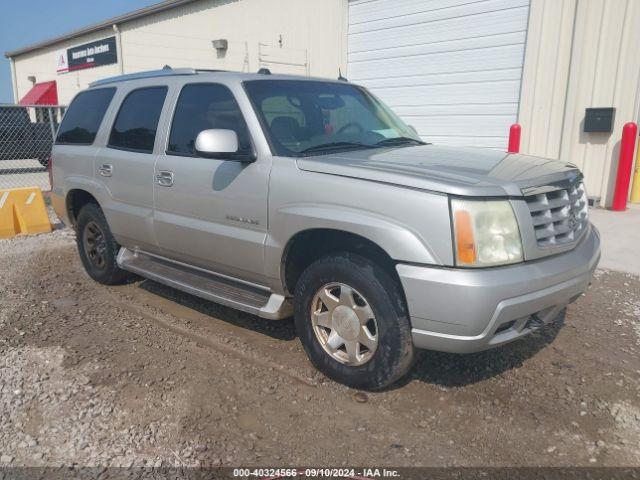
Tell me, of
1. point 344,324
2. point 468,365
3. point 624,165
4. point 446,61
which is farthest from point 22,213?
point 624,165

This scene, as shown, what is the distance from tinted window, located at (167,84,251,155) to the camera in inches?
147

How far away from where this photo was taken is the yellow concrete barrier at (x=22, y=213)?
24.3 feet

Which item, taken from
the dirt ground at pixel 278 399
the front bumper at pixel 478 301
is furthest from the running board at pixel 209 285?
the front bumper at pixel 478 301

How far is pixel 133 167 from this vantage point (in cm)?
442

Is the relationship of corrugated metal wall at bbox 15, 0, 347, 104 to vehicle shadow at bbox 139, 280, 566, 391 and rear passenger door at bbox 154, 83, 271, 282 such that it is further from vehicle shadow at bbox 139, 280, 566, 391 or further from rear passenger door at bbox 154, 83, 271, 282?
vehicle shadow at bbox 139, 280, 566, 391

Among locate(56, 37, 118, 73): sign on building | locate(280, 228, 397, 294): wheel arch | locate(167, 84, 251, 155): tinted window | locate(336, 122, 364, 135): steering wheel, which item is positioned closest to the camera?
locate(280, 228, 397, 294): wheel arch

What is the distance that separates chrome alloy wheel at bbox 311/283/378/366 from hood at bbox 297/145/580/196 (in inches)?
27.5

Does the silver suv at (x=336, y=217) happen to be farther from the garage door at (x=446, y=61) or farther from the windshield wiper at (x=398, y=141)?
the garage door at (x=446, y=61)

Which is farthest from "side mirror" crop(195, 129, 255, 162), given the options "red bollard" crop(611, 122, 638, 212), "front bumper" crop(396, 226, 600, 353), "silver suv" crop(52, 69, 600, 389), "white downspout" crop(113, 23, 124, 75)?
"white downspout" crop(113, 23, 124, 75)

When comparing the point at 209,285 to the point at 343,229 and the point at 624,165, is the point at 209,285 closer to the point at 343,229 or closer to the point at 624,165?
the point at 343,229

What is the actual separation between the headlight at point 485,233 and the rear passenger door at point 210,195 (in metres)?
1.31

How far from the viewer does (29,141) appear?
1438 centimetres

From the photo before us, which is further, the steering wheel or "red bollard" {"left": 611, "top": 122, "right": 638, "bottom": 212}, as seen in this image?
"red bollard" {"left": 611, "top": 122, "right": 638, "bottom": 212}

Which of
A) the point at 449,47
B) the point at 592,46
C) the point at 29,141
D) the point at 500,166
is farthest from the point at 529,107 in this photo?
the point at 29,141
